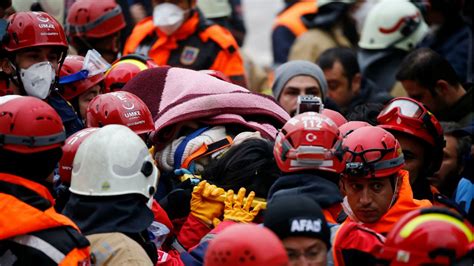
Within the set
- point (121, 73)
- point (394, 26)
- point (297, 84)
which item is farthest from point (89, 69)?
point (394, 26)

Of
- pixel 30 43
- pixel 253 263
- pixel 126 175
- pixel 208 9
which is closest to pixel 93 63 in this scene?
pixel 30 43

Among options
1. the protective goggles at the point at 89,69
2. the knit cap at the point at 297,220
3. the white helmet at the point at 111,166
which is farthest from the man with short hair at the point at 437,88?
the knit cap at the point at 297,220

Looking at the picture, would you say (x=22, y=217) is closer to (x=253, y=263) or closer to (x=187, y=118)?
(x=253, y=263)

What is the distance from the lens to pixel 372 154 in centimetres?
680

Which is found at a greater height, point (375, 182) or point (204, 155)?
point (375, 182)

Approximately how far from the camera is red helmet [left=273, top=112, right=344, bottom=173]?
6.29 meters

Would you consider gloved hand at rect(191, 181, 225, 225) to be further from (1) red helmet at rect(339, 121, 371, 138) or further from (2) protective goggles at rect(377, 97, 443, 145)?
(2) protective goggles at rect(377, 97, 443, 145)

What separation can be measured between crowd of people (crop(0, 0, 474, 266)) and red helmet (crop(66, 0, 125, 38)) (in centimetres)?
1

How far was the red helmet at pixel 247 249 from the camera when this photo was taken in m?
5.07

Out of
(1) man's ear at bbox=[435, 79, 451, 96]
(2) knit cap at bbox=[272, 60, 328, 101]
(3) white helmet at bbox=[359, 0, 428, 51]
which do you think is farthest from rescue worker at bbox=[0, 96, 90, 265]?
(3) white helmet at bbox=[359, 0, 428, 51]

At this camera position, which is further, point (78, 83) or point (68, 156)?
point (78, 83)

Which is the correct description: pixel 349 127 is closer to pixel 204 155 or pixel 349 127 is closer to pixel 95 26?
pixel 204 155

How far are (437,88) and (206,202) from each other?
3.46m

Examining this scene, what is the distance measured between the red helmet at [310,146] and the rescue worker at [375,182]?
1.27 ft
